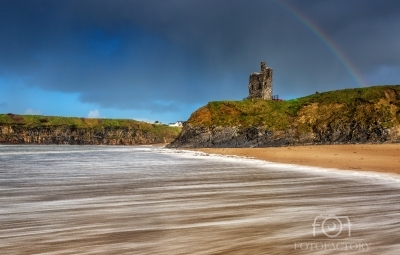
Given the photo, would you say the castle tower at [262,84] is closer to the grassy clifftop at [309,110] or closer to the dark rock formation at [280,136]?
the grassy clifftop at [309,110]

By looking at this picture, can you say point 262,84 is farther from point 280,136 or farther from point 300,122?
point 280,136

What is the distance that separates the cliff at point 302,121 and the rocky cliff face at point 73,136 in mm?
69391

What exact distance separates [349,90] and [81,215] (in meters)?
55.2

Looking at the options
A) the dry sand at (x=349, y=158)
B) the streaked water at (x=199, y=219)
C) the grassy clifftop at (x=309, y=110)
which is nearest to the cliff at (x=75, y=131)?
the grassy clifftop at (x=309, y=110)

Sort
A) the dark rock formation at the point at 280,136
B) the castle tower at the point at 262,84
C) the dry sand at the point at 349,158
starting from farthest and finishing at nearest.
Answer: the castle tower at the point at 262,84
the dark rock formation at the point at 280,136
the dry sand at the point at 349,158

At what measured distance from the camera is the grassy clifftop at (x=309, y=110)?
4844cm

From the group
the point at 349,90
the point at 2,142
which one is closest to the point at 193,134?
the point at 349,90

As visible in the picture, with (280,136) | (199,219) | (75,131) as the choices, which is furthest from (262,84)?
(75,131)

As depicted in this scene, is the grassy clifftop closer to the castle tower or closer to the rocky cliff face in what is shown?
the castle tower

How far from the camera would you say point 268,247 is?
15.1ft

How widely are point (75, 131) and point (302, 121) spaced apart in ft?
302

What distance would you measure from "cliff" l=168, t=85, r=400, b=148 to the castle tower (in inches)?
556

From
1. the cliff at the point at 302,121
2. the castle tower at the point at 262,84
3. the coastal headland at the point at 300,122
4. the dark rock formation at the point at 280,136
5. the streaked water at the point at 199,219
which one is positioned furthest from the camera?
the castle tower at the point at 262,84

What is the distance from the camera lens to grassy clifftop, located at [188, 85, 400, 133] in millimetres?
48438
